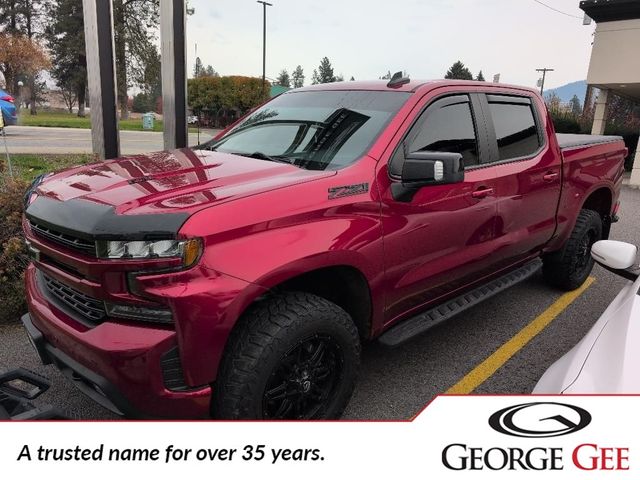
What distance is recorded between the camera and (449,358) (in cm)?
356

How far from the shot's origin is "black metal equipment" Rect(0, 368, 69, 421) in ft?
6.45

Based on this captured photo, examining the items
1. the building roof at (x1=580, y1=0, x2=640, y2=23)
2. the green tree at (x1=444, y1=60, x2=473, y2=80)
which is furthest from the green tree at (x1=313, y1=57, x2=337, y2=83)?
the building roof at (x1=580, y1=0, x2=640, y2=23)

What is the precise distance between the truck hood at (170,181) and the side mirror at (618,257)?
58.0 inches

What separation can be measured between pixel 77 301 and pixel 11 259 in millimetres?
2245

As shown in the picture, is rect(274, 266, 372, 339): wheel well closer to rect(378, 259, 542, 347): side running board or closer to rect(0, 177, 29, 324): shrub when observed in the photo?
rect(378, 259, 542, 347): side running board

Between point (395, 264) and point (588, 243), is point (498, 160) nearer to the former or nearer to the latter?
point (395, 264)

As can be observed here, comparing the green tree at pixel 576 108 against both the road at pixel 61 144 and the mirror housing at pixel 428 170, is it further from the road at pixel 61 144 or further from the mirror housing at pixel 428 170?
the mirror housing at pixel 428 170

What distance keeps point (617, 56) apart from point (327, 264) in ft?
54.3

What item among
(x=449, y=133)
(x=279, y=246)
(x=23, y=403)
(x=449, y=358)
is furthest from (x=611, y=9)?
(x=23, y=403)

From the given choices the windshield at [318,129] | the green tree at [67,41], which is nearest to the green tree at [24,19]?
the green tree at [67,41]

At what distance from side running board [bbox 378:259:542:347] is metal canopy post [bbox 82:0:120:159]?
17.3ft

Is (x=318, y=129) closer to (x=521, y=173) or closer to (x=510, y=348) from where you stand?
(x=521, y=173)

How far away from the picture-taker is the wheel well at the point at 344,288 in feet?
8.41

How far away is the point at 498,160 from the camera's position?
3574 millimetres
